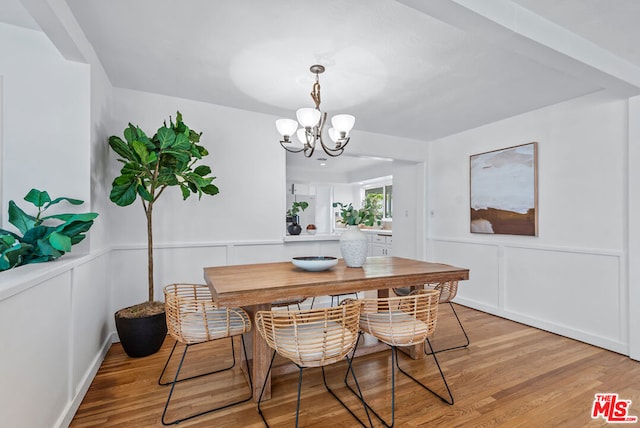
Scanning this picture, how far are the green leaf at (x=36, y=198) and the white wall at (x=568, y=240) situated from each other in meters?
4.27

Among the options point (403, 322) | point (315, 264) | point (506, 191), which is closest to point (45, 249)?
point (315, 264)

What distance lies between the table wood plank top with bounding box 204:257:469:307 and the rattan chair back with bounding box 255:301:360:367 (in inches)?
6.1

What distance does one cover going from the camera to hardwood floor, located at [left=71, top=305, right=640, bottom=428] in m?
1.83

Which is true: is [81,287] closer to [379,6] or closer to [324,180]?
[379,6]

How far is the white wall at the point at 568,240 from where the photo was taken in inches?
112

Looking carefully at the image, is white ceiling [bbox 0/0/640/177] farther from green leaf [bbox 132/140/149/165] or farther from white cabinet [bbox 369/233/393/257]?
white cabinet [bbox 369/233/393/257]

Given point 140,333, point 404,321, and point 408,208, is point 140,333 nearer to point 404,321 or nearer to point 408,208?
point 404,321

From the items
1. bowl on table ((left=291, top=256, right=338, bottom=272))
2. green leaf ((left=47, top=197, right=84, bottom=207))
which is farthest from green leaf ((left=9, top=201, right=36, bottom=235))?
bowl on table ((left=291, top=256, right=338, bottom=272))

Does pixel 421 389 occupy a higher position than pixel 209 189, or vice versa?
pixel 209 189

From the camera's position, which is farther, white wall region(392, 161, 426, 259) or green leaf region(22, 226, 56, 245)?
white wall region(392, 161, 426, 259)

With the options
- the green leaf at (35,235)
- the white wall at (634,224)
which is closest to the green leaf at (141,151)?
the green leaf at (35,235)

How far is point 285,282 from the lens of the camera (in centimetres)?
194

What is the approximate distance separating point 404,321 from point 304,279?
68 centimetres

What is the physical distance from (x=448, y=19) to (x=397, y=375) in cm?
231
